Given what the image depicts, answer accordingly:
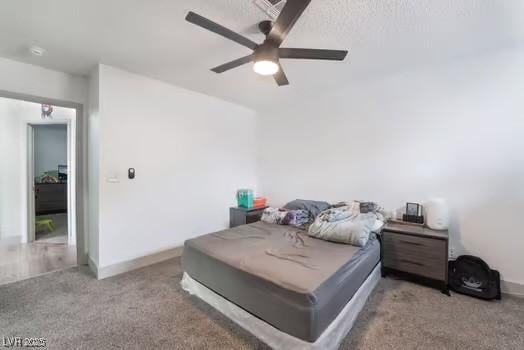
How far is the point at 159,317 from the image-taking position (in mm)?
2020

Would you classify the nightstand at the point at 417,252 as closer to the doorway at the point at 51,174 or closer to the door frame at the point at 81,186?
the door frame at the point at 81,186

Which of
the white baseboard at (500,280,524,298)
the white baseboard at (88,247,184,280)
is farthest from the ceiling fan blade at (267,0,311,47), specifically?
the white baseboard at (500,280,524,298)

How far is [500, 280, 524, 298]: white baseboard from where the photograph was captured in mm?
2334

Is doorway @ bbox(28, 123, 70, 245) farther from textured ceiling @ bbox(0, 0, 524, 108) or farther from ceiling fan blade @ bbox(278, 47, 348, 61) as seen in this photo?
ceiling fan blade @ bbox(278, 47, 348, 61)

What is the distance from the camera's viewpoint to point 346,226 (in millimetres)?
2527

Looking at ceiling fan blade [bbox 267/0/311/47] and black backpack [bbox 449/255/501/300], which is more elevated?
ceiling fan blade [bbox 267/0/311/47]

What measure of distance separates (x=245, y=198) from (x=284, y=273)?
2.62 m

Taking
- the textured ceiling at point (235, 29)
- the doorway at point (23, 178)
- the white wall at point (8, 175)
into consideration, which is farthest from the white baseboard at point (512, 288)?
the white wall at point (8, 175)

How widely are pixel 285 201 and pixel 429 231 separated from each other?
2.24 metres

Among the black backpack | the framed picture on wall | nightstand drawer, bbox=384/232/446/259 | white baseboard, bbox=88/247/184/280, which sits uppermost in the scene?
the framed picture on wall

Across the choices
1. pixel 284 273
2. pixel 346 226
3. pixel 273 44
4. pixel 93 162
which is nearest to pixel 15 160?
pixel 93 162

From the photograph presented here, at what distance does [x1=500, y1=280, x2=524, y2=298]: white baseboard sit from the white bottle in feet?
2.37

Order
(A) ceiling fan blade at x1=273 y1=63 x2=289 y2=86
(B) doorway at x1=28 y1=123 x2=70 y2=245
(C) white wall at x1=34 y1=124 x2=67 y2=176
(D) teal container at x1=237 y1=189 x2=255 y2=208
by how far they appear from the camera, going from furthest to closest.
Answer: (C) white wall at x1=34 y1=124 x2=67 y2=176, (B) doorway at x1=28 y1=123 x2=70 y2=245, (D) teal container at x1=237 y1=189 x2=255 y2=208, (A) ceiling fan blade at x1=273 y1=63 x2=289 y2=86

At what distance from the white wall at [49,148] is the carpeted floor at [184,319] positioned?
605 centimetres
